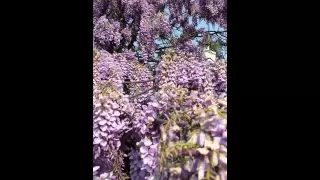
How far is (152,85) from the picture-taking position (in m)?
2.37

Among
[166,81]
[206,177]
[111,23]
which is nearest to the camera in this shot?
[206,177]

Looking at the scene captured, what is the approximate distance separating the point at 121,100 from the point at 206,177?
0.74m

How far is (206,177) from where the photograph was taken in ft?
6.40

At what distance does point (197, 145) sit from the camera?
1974 millimetres

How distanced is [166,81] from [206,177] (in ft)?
2.05

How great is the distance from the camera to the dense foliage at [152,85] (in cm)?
214

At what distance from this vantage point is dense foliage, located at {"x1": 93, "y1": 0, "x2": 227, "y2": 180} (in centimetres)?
214
